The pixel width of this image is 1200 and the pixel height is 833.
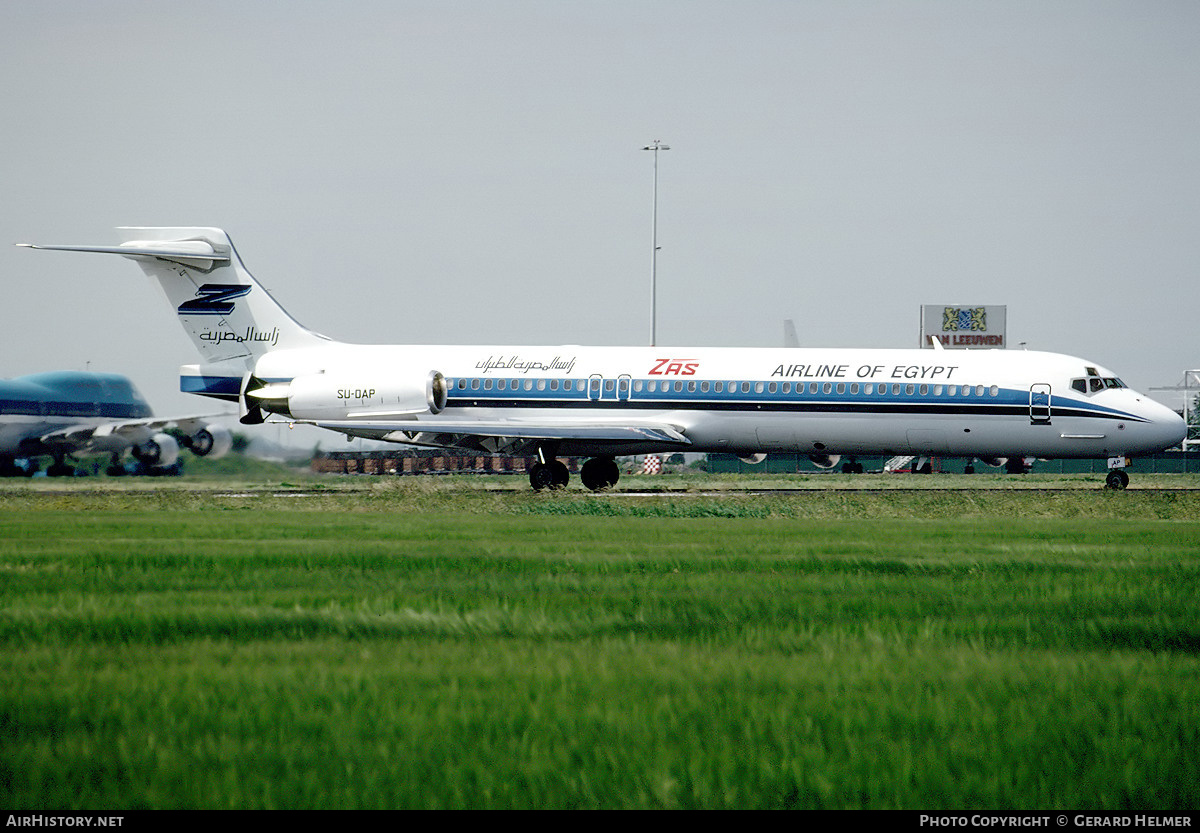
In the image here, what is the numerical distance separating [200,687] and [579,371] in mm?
29218

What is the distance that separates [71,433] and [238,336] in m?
9.48

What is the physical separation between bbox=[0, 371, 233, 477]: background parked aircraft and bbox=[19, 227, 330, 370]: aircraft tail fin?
9.23 ft

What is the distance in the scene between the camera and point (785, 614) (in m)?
9.73

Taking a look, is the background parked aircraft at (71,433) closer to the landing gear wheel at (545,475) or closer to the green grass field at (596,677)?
the landing gear wheel at (545,475)

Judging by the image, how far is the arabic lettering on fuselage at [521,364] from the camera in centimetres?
3591

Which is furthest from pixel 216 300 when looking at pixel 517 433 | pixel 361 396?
pixel 517 433

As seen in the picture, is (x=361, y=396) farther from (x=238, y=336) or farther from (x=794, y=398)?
(x=794, y=398)

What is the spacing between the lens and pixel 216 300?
38.4 m

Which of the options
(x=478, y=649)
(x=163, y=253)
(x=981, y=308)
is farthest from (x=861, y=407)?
(x=981, y=308)

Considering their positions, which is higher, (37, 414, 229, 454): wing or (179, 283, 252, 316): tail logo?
(179, 283, 252, 316): tail logo

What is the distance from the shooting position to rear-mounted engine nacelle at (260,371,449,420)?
116 feet

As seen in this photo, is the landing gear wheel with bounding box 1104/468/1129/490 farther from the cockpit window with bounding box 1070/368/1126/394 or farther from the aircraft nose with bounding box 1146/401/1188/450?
the cockpit window with bounding box 1070/368/1126/394

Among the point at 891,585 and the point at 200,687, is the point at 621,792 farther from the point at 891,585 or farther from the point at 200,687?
the point at 891,585

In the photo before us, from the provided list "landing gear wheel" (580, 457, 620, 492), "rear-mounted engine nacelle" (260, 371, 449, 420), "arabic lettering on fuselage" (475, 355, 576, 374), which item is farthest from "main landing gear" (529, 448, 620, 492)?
"rear-mounted engine nacelle" (260, 371, 449, 420)
